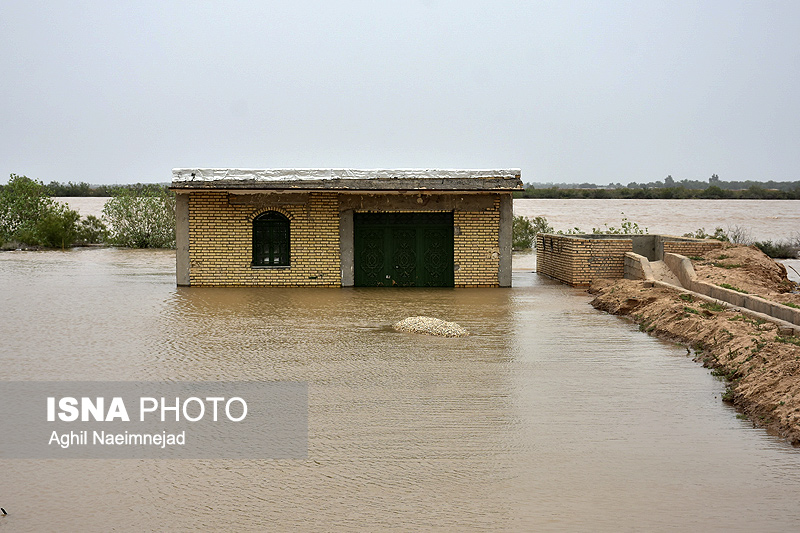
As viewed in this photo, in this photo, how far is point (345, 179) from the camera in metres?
20.8

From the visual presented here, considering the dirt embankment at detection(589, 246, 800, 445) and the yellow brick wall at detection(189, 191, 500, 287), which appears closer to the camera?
the dirt embankment at detection(589, 246, 800, 445)

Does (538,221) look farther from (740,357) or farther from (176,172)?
(740,357)

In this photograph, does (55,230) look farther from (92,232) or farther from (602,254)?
(602,254)

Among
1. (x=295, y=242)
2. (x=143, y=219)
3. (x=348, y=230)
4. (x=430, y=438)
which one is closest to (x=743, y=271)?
(x=348, y=230)

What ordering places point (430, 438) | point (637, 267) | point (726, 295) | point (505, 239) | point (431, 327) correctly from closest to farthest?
point (430, 438) → point (431, 327) → point (726, 295) → point (637, 267) → point (505, 239)

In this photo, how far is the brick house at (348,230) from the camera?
68.7 ft

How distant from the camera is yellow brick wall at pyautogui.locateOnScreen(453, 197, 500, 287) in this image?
21297mm

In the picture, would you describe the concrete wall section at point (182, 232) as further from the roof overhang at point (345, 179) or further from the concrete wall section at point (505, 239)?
the concrete wall section at point (505, 239)

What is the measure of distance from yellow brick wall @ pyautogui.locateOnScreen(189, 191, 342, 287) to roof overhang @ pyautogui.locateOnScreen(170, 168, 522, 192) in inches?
21.9

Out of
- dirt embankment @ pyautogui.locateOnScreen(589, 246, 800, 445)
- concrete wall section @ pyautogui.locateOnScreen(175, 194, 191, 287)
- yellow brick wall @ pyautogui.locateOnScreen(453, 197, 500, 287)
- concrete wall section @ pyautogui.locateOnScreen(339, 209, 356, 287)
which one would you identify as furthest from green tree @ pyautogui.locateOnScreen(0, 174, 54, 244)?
dirt embankment @ pyautogui.locateOnScreen(589, 246, 800, 445)

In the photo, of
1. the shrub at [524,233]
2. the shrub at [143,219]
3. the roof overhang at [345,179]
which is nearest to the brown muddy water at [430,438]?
the roof overhang at [345,179]

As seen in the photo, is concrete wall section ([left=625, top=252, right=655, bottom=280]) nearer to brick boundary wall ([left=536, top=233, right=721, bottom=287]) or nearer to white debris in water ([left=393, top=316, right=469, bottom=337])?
brick boundary wall ([left=536, top=233, right=721, bottom=287])

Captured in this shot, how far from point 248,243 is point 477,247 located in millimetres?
5997

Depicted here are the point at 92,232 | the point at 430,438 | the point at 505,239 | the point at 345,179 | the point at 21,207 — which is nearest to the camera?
the point at 430,438
